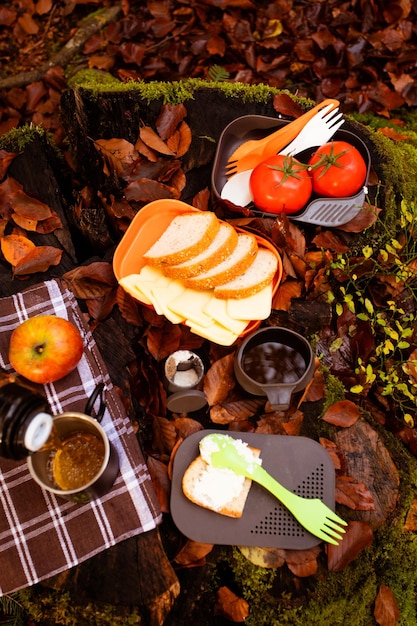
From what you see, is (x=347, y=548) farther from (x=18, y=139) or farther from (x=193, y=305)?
(x=18, y=139)

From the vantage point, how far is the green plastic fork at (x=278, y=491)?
148 centimetres

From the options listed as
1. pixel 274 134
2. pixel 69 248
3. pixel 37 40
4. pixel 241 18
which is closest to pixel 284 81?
pixel 241 18

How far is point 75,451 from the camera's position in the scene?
56.2 inches

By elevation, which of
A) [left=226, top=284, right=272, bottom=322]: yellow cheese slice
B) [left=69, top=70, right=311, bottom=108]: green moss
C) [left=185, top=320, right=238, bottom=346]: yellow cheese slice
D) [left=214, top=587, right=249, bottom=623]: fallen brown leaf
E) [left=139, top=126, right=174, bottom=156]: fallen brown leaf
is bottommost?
[left=214, top=587, right=249, bottom=623]: fallen brown leaf

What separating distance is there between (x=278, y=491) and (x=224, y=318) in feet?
1.87

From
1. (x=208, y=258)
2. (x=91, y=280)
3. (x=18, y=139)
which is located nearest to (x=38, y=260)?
(x=91, y=280)

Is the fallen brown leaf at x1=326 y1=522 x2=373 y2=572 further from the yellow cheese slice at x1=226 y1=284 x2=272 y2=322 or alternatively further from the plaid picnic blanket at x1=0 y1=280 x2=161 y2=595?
the yellow cheese slice at x1=226 y1=284 x2=272 y2=322

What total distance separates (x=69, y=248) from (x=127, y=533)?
1.04m

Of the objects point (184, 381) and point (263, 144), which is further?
point (263, 144)

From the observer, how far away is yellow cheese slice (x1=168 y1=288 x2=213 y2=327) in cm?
163

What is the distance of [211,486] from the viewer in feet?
4.93

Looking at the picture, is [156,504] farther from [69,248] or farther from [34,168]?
[34,168]

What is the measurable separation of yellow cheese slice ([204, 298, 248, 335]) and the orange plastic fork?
2.02ft

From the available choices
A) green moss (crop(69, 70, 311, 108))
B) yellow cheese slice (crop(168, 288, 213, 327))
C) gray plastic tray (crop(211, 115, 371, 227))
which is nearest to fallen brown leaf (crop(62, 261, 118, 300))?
yellow cheese slice (crop(168, 288, 213, 327))
